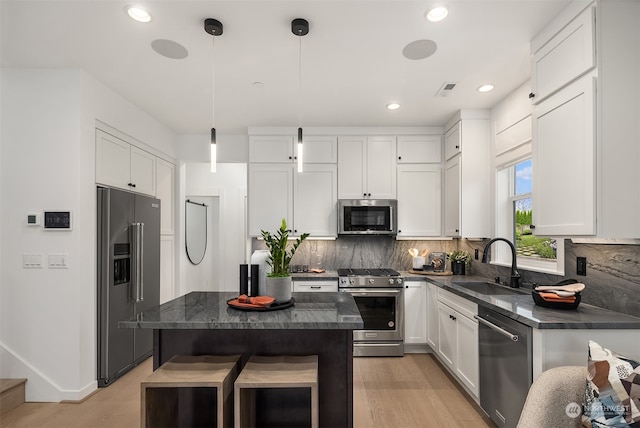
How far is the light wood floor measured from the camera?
253 centimetres

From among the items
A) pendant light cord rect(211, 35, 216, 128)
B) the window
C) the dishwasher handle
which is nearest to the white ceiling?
pendant light cord rect(211, 35, 216, 128)

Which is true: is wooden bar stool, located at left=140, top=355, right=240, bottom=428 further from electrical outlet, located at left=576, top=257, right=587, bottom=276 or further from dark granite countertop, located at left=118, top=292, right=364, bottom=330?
electrical outlet, located at left=576, top=257, right=587, bottom=276

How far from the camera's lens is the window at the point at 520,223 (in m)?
2.93

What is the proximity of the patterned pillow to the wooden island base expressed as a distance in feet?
3.62

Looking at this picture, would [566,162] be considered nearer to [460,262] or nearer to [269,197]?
[460,262]

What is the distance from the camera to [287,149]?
14.2 ft

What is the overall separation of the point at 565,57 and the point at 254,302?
87.5 inches

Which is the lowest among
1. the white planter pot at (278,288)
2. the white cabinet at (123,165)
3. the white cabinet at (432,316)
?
the white cabinet at (432,316)

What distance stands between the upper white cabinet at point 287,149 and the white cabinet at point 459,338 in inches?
79.9

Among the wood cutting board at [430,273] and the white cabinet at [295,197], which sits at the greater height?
the white cabinet at [295,197]

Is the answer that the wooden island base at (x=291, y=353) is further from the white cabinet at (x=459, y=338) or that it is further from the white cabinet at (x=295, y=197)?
the white cabinet at (x=295, y=197)

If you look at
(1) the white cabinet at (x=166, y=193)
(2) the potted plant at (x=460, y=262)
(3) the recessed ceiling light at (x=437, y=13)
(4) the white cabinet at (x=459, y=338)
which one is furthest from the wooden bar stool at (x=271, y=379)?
(1) the white cabinet at (x=166, y=193)

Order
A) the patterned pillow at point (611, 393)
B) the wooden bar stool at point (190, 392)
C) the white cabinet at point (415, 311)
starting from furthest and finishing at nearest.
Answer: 1. the white cabinet at point (415, 311)
2. the wooden bar stool at point (190, 392)
3. the patterned pillow at point (611, 393)

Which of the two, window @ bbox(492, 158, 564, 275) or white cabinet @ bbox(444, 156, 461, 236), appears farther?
white cabinet @ bbox(444, 156, 461, 236)
